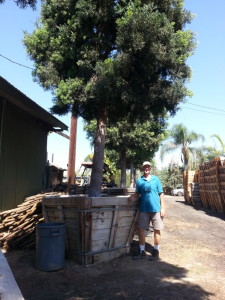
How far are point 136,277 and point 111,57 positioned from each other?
4412 mm

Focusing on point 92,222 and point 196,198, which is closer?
point 92,222

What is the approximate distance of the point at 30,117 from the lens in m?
10.0

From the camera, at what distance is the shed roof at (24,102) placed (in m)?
7.05

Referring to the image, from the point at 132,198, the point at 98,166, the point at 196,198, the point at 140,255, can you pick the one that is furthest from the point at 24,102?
the point at 196,198

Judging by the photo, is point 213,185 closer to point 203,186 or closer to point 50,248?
point 203,186

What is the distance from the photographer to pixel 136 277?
5.42 m

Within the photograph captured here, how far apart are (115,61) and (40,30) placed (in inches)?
91.6

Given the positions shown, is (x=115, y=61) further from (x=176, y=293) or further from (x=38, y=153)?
(x=38, y=153)

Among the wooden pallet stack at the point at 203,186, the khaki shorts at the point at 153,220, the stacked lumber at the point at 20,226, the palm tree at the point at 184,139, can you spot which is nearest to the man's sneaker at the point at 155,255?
the khaki shorts at the point at 153,220

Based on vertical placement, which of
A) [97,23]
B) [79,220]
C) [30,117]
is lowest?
[79,220]

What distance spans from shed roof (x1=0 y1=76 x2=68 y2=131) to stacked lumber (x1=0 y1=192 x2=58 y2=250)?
2.38m

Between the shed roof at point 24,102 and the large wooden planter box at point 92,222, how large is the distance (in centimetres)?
240

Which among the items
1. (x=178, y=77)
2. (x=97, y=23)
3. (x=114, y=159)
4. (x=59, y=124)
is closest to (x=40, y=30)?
(x=97, y=23)

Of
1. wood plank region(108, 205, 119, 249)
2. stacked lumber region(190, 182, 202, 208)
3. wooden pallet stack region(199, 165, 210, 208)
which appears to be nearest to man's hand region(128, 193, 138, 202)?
wood plank region(108, 205, 119, 249)
